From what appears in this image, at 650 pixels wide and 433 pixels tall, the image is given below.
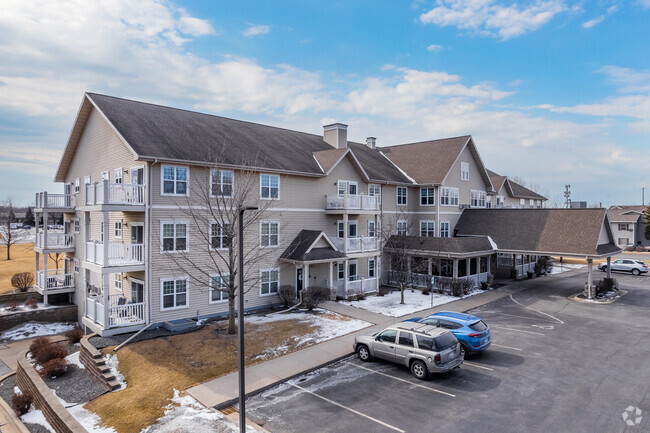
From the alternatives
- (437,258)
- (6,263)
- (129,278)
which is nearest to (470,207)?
(437,258)

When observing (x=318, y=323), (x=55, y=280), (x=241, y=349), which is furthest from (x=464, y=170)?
(x=55, y=280)

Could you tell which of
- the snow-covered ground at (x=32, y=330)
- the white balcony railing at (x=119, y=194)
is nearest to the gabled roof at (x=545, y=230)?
the white balcony railing at (x=119, y=194)

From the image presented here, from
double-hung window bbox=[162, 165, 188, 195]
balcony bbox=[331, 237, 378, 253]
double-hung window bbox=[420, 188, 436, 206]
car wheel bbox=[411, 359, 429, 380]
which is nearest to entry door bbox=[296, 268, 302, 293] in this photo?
balcony bbox=[331, 237, 378, 253]

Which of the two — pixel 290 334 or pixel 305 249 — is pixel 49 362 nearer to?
pixel 290 334

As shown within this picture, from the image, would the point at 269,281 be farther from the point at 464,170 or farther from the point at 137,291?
the point at 464,170

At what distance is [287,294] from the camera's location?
24.5 metres

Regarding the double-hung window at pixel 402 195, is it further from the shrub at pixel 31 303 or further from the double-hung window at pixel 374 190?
the shrub at pixel 31 303

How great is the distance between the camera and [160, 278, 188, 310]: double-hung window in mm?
20406

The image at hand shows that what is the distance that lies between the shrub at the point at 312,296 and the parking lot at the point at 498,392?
764cm

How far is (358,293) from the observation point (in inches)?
1089

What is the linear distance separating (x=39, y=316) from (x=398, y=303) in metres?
23.4

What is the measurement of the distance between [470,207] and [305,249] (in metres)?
19.3

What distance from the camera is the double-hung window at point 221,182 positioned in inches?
837

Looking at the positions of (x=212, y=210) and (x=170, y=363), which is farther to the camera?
(x=212, y=210)
